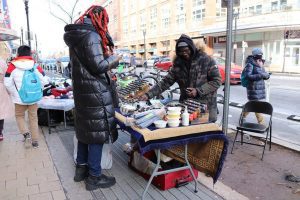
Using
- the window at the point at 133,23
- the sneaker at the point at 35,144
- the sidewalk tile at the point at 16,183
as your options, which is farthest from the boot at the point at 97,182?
the window at the point at 133,23

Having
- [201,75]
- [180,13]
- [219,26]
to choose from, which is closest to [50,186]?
[201,75]

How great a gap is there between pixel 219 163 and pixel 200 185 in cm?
58

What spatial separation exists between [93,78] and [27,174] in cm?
188

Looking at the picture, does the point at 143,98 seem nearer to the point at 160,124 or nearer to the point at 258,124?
the point at 160,124

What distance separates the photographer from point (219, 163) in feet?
10.6

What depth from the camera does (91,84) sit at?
3184 millimetres

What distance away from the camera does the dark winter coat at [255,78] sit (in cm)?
570

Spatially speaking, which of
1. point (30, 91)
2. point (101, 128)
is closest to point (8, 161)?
point (30, 91)

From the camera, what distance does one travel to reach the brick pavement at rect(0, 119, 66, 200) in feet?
11.4

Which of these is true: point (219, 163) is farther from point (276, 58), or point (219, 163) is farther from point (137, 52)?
point (137, 52)

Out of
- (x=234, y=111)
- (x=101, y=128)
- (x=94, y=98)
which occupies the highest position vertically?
(x=94, y=98)

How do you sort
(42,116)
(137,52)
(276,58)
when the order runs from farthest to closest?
(137,52), (276,58), (42,116)

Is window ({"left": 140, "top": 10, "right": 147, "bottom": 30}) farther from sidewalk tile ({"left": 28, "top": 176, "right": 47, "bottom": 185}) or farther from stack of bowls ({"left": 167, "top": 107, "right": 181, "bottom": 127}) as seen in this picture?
stack of bowls ({"left": 167, "top": 107, "right": 181, "bottom": 127})

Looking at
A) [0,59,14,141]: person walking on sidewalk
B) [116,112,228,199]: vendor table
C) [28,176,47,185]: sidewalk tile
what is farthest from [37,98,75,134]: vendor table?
[116,112,228,199]: vendor table
